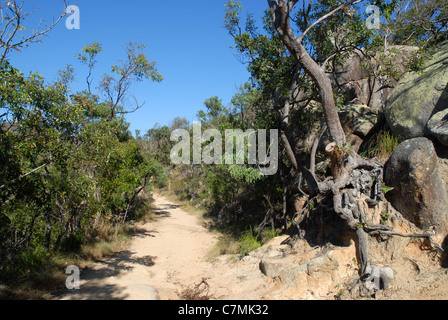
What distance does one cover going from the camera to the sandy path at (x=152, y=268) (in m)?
5.66

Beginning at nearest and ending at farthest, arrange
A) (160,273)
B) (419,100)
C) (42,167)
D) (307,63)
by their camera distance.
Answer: (42,167)
(307,63)
(419,100)
(160,273)

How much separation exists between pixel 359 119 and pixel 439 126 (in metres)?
2.69

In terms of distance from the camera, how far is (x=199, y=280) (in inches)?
269

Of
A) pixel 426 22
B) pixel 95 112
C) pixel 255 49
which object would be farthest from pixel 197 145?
pixel 426 22

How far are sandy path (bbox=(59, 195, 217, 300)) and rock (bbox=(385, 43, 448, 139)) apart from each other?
5.64m

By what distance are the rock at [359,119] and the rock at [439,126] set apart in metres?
2.14

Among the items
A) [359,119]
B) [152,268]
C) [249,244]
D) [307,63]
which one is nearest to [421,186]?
[307,63]

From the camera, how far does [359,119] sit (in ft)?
26.2

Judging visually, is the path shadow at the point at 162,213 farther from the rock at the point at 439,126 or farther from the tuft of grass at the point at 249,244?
the rock at the point at 439,126

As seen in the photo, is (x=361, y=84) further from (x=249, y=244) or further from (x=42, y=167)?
(x=42, y=167)

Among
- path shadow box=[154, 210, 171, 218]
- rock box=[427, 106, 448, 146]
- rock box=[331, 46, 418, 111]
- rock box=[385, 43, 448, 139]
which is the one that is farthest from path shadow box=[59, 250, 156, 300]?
rock box=[331, 46, 418, 111]

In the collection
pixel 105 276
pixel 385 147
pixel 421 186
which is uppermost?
pixel 385 147

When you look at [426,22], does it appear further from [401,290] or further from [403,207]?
[401,290]
